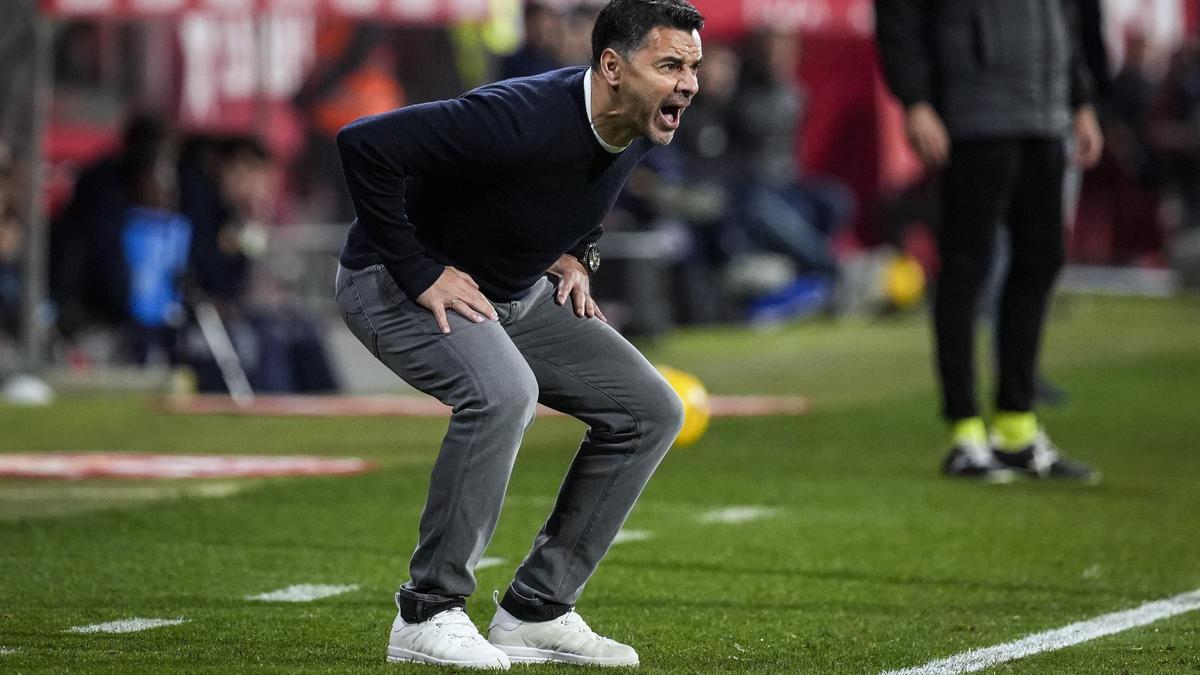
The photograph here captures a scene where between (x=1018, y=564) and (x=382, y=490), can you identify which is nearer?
(x=1018, y=564)

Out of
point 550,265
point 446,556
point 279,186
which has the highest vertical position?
point 550,265

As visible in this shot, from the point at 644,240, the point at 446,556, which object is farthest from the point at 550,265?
the point at 644,240

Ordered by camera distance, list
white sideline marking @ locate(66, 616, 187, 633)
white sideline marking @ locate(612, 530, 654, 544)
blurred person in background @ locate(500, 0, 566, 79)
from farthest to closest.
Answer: blurred person in background @ locate(500, 0, 566, 79) → white sideline marking @ locate(612, 530, 654, 544) → white sideline marking @ locate(66, 616, 187, 633)

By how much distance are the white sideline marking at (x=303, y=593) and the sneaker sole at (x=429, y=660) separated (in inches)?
40.5

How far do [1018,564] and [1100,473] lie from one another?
8.35ft

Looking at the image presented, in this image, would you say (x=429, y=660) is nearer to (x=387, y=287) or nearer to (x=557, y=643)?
(x=557, y=643)

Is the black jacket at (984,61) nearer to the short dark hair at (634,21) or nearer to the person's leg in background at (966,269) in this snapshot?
the person's leg in background at (966,269)

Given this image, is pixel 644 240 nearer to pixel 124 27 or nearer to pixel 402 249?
pixel 124 27

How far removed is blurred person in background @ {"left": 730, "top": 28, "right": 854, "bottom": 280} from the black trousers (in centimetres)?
930

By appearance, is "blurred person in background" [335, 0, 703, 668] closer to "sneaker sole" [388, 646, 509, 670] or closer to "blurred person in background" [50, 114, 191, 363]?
"sneaker sole" [388, 646, 509, 670]

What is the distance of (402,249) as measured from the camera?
4844 millimetres

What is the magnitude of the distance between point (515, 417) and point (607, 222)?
1200 centimetres

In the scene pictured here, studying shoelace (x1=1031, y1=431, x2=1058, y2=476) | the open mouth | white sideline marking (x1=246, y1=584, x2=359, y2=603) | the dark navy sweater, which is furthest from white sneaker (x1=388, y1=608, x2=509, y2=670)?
shoelace (x1=1031, y1=431, x2=1058, y2=476)

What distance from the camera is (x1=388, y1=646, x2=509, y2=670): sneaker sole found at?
4742 millimetres
